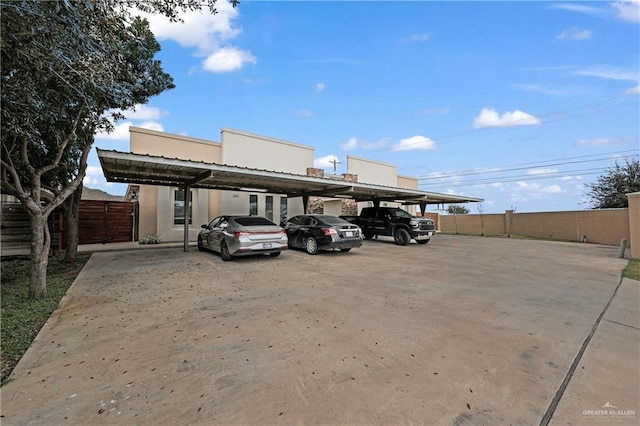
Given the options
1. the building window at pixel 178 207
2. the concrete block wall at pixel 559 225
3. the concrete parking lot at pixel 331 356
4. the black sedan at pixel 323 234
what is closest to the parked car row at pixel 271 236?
the black sedan at pixel 323 234

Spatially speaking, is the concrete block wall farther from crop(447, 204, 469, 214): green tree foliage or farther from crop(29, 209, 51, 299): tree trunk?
crop(29, 209, 51, 299): tree trunk

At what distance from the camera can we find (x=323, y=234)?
1031 centimetres

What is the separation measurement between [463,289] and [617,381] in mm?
3289

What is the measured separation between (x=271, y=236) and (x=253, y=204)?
28.4 ft

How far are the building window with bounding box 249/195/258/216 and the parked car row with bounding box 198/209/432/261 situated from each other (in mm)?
5552

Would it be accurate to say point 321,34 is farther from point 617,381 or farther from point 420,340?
point 617,381

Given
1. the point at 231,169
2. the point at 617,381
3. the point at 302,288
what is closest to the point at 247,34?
the point at 231,169

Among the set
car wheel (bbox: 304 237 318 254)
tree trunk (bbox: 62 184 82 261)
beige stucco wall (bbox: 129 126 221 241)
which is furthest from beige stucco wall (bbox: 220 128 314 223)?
tree trunk (bbox: 62 184 82 261)

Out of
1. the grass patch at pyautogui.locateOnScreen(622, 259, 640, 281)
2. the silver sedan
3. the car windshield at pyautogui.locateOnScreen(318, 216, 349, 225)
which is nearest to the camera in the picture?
the grass patch at pyautogui.locateOnScreen(622, 259, 640, 281)

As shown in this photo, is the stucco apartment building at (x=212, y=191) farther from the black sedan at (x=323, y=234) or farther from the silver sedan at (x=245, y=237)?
the silver sedan at (x=245, y=237)

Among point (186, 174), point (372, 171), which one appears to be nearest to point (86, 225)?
point (186, 174)

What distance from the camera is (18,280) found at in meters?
6.70

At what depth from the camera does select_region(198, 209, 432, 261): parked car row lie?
8.66m

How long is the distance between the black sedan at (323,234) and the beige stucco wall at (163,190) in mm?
6949
